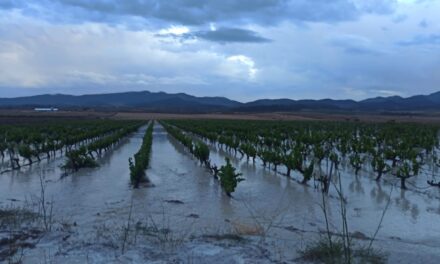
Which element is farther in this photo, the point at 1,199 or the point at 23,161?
the point at 23,161

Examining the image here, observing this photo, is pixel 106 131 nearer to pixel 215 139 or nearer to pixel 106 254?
pixel 215 139

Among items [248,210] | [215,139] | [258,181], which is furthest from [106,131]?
[248,210]

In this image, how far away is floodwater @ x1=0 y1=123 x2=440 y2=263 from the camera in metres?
7.93

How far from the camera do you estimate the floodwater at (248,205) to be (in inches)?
312

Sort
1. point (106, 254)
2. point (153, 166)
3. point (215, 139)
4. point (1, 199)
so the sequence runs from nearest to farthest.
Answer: point (106, 254) < point (1, 199) < point (153, 166) < point (215, 139)

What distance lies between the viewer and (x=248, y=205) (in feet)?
34.4

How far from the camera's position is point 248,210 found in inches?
391

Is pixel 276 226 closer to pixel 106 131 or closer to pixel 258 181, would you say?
pixel 258 181

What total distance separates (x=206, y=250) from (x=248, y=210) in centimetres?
330

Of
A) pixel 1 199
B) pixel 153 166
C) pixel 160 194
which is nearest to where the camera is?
pixel 1 199

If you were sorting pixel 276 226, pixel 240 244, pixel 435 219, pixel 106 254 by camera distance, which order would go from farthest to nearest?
pixel 435 219 < pixel 276 226 < pixel 240 244 < pixel 106 254

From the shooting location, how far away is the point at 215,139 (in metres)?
27.8

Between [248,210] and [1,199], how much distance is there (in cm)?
567

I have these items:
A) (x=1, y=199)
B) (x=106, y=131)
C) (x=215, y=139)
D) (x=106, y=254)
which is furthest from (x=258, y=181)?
(x=106, y=131)
